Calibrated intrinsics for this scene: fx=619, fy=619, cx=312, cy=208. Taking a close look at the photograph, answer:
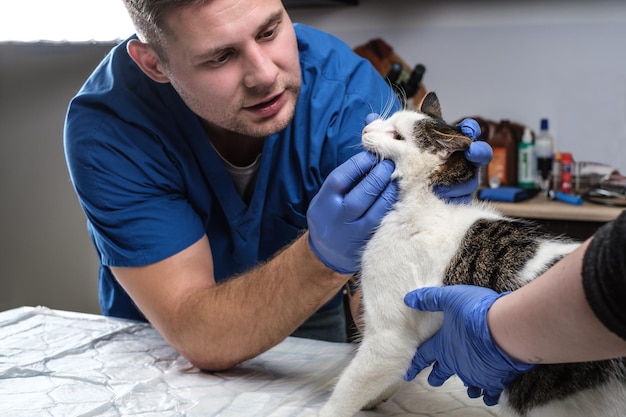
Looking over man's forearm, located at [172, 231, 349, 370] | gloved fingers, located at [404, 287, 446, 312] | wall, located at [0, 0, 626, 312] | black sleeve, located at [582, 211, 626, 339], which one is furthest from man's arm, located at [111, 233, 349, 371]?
wall, located at [0, 0, 626, 312]

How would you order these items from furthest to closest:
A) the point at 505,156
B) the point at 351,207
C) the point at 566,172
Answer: the point at 505,156
the point at 566,172
the point at 351,207

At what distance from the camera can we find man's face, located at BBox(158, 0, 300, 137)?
3.56ft

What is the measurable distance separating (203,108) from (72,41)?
1.84 m

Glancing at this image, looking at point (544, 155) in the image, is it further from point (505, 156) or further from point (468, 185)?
point (468, 185)

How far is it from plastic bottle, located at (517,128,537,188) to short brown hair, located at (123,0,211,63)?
1684mm

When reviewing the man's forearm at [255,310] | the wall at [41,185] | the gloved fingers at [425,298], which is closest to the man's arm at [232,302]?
the man's forearm at [255,310]

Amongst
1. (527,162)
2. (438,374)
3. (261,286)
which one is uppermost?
(527,162)

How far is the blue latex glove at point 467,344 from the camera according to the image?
2.57ft

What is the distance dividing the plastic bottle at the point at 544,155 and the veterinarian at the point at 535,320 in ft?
5.58

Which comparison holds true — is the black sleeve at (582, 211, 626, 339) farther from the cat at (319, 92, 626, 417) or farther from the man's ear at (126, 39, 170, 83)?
the man's ear at (126, 39, 170, 83)

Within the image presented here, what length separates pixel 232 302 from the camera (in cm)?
117

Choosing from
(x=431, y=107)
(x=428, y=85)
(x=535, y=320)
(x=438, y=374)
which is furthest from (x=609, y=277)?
(x=428, y=85)

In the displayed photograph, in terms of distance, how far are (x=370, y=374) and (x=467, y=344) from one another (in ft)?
0.56

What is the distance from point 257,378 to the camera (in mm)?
1146
